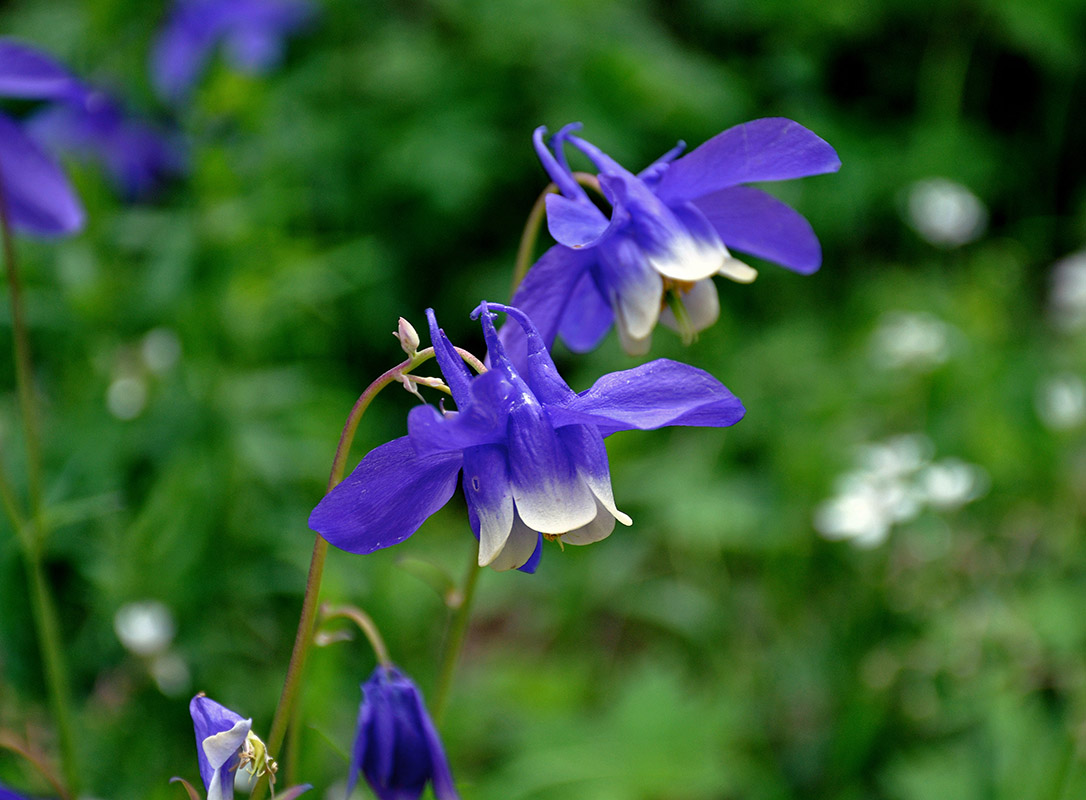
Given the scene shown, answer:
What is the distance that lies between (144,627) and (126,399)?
20.0 inches

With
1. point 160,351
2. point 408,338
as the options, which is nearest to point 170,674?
point 160,351

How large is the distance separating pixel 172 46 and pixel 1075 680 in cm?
223

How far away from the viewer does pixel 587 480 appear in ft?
2.08

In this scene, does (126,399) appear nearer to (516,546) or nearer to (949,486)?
(516,546)

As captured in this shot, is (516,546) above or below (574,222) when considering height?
below

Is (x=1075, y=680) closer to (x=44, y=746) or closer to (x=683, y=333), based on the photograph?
(x=683, y=333)

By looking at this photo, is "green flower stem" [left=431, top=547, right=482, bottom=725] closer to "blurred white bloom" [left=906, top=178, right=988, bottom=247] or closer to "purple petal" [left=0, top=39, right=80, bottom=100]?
"purple petal" [left=0, top=39, right=80, bottom=100]

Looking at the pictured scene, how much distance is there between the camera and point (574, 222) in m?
0.75

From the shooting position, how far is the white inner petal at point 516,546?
65 centimetres

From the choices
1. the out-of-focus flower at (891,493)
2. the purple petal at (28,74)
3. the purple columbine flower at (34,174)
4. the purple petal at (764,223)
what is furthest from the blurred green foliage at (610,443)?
the purple petal at (764,223)

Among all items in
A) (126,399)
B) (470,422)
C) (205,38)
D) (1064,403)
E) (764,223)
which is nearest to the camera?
(470,422)

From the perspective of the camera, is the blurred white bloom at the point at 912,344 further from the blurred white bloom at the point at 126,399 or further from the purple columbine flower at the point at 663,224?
the blurred white bloom at the point at 126,399

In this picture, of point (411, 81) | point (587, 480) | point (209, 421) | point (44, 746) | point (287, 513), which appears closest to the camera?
point (587, 480)

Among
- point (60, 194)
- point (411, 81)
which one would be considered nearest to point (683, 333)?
point (60, 194)
